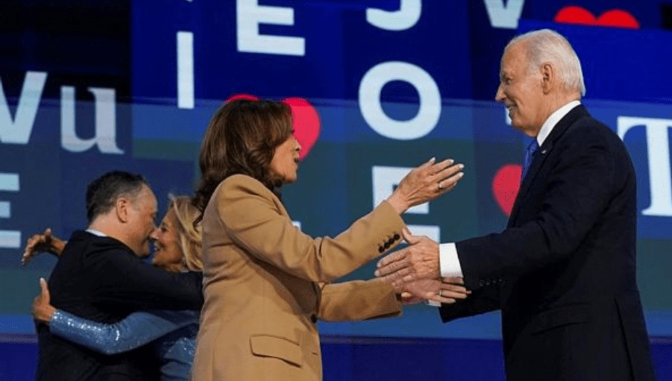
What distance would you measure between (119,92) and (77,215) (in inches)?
18.5

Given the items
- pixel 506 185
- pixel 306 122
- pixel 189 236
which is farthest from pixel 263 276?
pixel 506 185

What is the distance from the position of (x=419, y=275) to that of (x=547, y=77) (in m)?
0.56

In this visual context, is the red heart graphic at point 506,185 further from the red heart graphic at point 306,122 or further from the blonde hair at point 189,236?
the blonde hair at point 189,236

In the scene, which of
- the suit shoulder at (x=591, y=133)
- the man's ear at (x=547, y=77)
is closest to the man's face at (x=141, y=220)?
the man's ear at (x=547, y=77)

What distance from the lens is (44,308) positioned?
13.3ft

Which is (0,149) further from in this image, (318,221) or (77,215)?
(318,221)

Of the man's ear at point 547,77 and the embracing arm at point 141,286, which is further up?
the man's ear at point 547,77

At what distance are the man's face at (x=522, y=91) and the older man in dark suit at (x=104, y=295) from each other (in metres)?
1.08

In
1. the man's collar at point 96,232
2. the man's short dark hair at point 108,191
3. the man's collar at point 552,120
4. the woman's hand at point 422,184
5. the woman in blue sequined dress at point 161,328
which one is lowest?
the woman in blue sequined dress at point 161,328

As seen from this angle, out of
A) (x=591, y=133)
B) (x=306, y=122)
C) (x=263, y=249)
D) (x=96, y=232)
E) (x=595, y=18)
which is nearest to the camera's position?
(x=263, y=249)

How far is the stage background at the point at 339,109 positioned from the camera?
16.3 feet

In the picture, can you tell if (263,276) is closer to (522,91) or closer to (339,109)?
(522,91)

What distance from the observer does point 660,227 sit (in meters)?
5.53

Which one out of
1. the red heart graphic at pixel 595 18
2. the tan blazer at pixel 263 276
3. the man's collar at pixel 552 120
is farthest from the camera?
the red heart graphic at pixel 595 18
